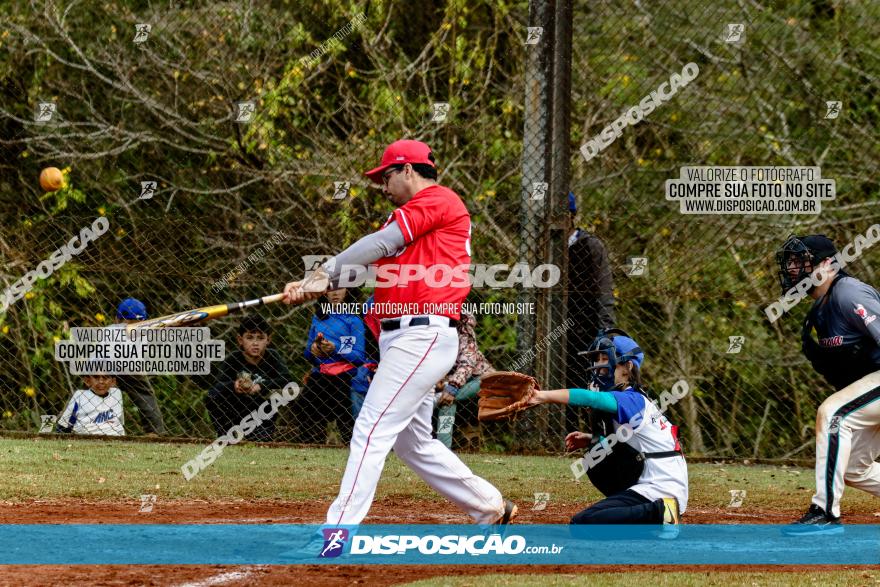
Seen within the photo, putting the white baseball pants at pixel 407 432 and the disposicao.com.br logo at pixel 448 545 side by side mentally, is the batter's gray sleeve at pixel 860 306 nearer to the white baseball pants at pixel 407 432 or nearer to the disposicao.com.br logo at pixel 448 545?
the disposicao.com.br logo at pixel 448 545

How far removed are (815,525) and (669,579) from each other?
66.4 inches

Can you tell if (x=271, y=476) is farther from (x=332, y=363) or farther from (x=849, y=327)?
(x=849, y=327)

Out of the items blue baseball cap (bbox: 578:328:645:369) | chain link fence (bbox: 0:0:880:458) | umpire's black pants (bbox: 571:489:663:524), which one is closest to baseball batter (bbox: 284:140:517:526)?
umpire's black pants (bbox: 571:489:663:524)

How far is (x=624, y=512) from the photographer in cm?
612

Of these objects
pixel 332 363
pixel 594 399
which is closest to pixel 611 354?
pixel 594 399

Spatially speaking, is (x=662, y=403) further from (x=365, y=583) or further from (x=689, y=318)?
(x=365, y=583)

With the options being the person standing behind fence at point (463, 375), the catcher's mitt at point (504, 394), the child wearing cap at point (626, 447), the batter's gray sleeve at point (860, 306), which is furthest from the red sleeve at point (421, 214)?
the person standing behind fence at point (463, 375)

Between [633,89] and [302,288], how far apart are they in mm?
6739

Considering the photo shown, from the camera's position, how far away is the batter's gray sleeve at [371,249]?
211 inches

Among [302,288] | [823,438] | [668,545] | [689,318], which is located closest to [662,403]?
[689,318]

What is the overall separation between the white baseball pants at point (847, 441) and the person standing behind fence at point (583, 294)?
305 cm

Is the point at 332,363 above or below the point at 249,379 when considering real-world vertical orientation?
above

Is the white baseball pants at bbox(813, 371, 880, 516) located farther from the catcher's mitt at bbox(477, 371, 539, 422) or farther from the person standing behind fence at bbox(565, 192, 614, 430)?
the person standing behind fence at bbox(565, 192, 614, 430)

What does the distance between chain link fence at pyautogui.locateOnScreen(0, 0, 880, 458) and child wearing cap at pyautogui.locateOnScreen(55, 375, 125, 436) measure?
8 cm
